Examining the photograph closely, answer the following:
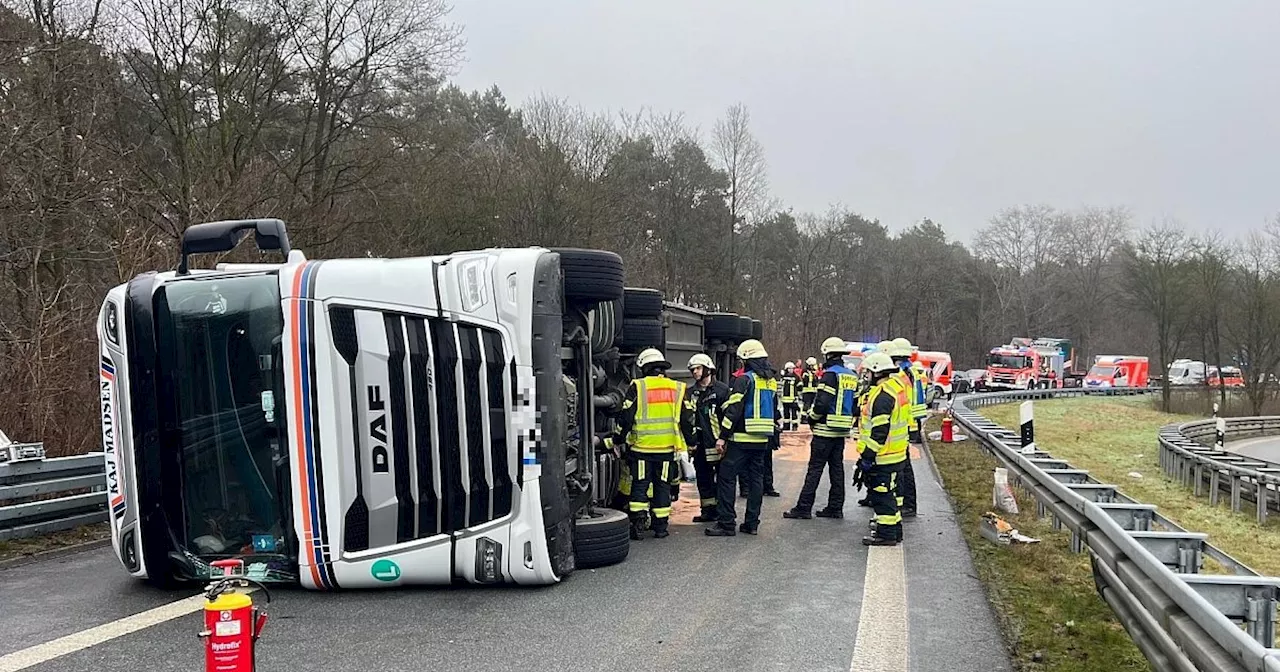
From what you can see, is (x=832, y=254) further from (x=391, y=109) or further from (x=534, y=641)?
(x=534, y=641)

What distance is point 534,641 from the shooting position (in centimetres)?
509

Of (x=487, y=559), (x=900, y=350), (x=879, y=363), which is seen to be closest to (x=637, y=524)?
(x=487, y=559)

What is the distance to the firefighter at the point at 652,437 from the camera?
27.1 feet

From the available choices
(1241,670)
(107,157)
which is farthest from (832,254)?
(1241,670)

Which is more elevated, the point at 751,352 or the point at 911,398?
the point at 751,352

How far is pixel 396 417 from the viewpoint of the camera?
5773 millimetres

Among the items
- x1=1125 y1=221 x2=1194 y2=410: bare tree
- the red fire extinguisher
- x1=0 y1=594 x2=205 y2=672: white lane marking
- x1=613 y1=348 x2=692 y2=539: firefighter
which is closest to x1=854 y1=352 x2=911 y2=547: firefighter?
x1=613 y1=348 x2=692 y2=539: firefighter

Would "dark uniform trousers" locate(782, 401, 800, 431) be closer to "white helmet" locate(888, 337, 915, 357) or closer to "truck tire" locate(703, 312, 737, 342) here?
"truck tire" locate(703, 312, 737, 342)

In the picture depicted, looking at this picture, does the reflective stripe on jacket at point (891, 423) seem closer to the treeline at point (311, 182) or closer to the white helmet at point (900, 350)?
the white helmet at point (900, 350)

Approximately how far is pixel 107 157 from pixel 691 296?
94.8 feet

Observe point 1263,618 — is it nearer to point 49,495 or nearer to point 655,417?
point 655,417

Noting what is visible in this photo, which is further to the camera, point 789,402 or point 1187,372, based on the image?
point 1187,372

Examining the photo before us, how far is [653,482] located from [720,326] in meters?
5.61

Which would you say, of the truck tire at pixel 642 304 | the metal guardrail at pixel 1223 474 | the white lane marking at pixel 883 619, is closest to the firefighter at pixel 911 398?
the white lane marking at pixel 883 619
